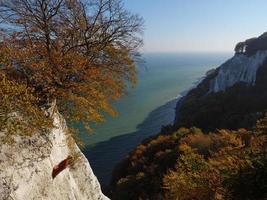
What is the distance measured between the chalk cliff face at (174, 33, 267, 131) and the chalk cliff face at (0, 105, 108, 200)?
5182cm

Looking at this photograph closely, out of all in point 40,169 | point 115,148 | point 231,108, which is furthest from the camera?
point 231,108

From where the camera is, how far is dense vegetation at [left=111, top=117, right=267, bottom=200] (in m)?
19.4

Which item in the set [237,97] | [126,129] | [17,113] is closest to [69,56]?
[17,113]

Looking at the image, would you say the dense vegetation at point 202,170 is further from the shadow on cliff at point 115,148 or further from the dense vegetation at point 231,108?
the dense vegetation at point 231,108

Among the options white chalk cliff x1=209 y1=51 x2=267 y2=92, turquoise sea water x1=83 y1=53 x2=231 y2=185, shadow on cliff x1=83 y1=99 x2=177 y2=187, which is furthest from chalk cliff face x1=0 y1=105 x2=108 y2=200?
white chalk cliff x1=209 y1=51 x2=267 y2=92

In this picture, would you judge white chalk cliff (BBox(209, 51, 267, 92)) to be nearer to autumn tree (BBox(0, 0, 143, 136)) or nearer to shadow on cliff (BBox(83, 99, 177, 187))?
shadow on cliff (BBox(83, 99, 177, 187))

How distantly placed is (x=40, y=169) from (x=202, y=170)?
737 inches

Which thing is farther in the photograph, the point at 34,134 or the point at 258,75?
the point at 258,75

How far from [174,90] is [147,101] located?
135ft

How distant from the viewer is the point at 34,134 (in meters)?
16.4

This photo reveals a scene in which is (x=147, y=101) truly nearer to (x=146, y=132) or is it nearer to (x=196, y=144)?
(x=146, y=132)

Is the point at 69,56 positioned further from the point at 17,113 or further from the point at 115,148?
the point at 115,148

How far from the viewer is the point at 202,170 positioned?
106 feet

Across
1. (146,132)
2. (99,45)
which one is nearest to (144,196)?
(99,45)
